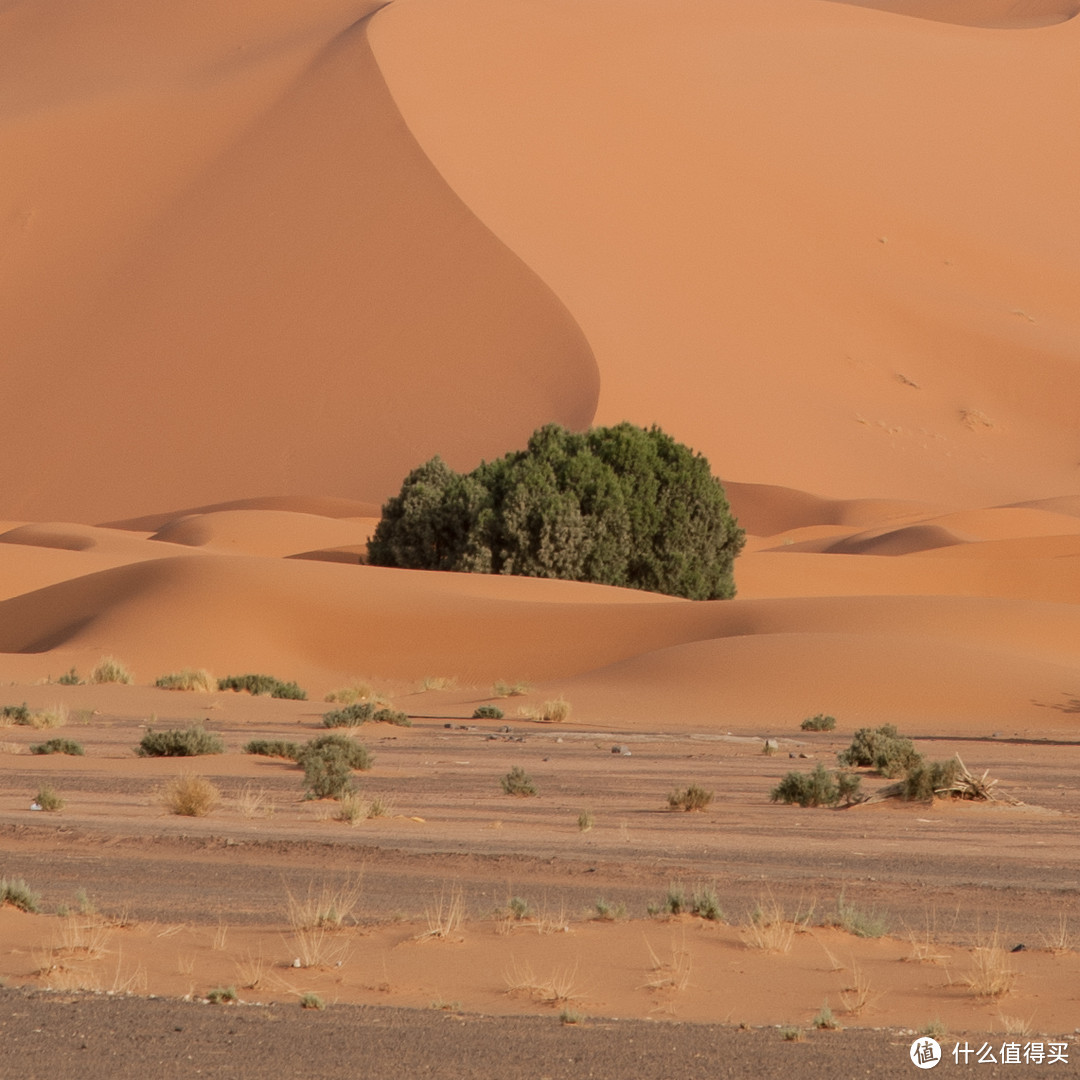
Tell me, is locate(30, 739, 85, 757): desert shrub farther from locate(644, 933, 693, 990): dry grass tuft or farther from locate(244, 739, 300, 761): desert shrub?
locate(644, 933, 693, 990): dry grass tuft

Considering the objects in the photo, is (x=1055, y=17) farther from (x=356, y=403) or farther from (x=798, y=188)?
(x=356, y=403)

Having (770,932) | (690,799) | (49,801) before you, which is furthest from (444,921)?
(690,799)

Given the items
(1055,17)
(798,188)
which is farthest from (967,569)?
(1055,17)

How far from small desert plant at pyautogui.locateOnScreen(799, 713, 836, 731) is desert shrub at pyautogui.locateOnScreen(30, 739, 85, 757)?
9.55 metres

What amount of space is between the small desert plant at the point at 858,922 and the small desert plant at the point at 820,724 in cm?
1435

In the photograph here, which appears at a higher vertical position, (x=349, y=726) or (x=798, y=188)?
(x=798, y=188)

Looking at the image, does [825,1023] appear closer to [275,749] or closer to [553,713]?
[275,749]

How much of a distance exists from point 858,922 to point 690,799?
587 centimetres

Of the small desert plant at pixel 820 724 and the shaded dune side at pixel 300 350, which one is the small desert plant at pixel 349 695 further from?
the shaded dune side at pixel 300 350

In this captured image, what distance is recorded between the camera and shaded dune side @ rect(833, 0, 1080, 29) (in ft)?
380

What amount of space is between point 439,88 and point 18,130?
57.5ft

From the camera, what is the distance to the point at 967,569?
44000 millimetres

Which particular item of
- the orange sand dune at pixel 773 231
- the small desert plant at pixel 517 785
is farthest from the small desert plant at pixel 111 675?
the orange sand dune at pixel 773 231

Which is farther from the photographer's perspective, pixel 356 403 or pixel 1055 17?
pixel 1055 17
